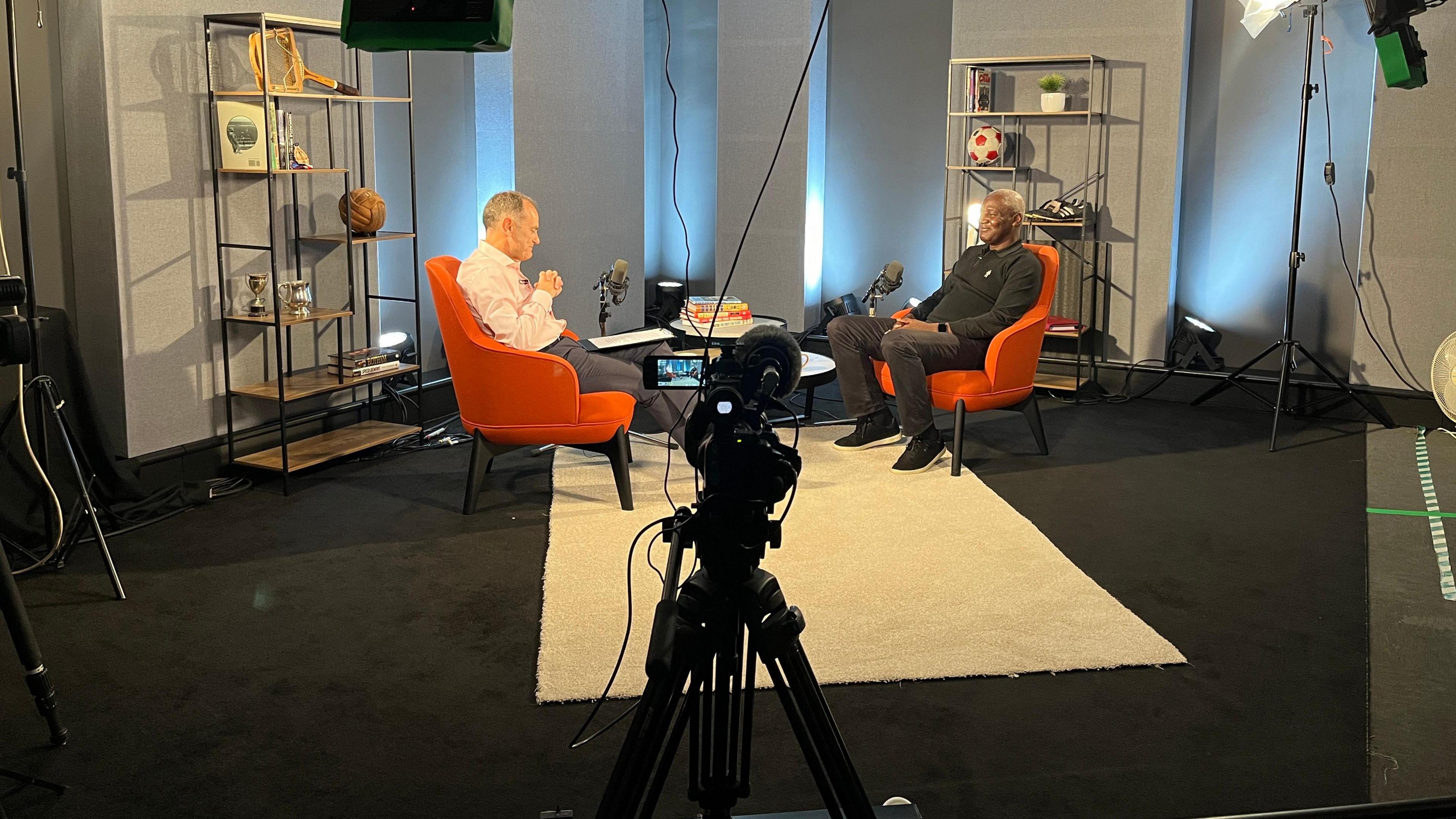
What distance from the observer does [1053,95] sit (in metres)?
6.35

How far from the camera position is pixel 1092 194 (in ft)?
21.7

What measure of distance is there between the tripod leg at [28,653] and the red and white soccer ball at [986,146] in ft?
17.3

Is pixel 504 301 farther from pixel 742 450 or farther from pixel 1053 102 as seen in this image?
pixel 1053 102

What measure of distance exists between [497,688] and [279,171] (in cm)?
238

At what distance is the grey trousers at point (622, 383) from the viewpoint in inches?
181

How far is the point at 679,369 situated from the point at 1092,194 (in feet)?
17.2

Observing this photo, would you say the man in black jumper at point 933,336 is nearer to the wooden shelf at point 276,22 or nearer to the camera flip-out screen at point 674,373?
the wooden shelf at point 276,22

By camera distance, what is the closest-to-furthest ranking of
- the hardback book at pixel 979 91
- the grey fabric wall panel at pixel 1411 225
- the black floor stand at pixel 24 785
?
the black floor stand at pixel 24 785, the grey fabric wall panel at pixel 1411 225, the hardback book at pixel 979 91

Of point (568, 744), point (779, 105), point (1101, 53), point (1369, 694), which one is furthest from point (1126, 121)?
point (568, 744)

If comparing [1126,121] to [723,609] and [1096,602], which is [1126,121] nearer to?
[1096,602]

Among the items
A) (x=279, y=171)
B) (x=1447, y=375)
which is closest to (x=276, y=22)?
(x=279, y=171)

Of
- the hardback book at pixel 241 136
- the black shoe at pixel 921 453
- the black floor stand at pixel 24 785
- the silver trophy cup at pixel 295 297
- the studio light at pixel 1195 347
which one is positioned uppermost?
the hardback book at pixel 241 136

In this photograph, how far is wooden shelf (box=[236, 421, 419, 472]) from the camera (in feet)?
15.3

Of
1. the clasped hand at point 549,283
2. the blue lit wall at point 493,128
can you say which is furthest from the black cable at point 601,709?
the blue lit wall at point 493,128
